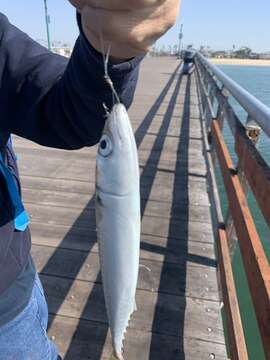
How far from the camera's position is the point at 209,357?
2299mm

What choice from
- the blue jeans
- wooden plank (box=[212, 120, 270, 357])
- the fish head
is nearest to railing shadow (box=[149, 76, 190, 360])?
wooden plank (box=[212, 120, 270, 357])

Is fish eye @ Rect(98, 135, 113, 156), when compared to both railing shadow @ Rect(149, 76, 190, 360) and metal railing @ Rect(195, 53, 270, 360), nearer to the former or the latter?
metal railing @ Rect(195, 53, 270, 360)

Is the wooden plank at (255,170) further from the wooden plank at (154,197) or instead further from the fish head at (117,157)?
the wooden plank at (154,197)

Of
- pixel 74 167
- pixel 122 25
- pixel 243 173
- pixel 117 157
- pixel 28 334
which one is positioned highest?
pixel 122 25

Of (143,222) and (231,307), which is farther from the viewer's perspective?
(143,222)

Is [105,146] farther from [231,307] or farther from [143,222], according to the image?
[143,222]

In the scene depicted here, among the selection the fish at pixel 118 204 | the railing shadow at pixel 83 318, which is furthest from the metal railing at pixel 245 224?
the railing shadow at pixel 83 318

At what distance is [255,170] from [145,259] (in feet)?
5.05

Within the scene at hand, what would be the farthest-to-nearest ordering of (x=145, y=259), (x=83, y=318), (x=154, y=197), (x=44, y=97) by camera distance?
(x=154, y=197), (x=145, y=259), (x=83, y=318), (x=44, y=97)

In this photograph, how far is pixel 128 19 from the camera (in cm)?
88

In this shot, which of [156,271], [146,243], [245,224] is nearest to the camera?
[245,224]

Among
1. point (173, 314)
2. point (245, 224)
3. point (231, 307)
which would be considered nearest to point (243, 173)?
point (245, 224)

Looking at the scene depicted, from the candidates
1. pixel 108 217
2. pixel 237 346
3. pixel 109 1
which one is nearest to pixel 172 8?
pixel 109 1

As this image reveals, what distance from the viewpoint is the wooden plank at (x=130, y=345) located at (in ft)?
7.60
